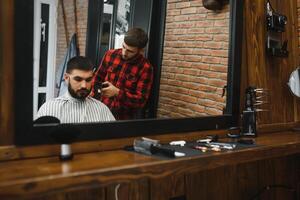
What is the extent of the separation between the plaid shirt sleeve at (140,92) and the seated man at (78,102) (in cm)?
13

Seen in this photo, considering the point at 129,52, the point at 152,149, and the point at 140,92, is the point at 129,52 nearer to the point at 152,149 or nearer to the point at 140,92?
the point at 140,92

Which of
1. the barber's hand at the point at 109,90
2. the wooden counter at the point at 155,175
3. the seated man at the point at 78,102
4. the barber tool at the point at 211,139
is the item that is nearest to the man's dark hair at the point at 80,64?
the seated man at the point at 78,102

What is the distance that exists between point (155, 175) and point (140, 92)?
63 centimetres

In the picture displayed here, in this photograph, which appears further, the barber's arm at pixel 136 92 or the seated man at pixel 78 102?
the barber's arm at pixel 136 92

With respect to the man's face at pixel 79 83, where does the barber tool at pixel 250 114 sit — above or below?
below

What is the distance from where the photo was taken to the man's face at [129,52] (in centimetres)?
185

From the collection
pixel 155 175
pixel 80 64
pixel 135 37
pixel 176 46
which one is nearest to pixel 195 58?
pixel 176 46

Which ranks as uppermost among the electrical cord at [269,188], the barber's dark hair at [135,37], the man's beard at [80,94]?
the barber's dark hair at [135,37]

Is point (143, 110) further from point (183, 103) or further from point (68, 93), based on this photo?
point (68, 93)

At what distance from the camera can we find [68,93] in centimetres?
162

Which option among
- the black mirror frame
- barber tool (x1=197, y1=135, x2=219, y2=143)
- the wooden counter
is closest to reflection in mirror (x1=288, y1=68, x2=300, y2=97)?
the wooden counter

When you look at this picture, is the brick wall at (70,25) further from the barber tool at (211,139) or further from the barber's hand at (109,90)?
the barber tool at (211,139)

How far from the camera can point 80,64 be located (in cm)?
165

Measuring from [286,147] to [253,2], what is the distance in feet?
3.09
